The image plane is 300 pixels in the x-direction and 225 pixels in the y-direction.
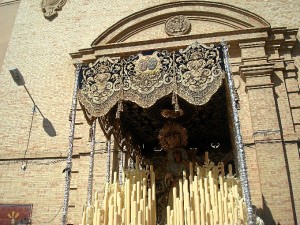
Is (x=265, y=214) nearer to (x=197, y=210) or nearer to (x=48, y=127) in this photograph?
(x=197, y=210)

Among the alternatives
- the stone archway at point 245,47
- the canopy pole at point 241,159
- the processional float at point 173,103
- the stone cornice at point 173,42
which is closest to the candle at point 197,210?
the processional float at point 173,103

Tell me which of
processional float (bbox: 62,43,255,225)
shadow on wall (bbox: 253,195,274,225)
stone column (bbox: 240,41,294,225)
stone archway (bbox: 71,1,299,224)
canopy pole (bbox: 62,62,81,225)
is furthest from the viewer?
stone archway (bbox: 71,1,299,224)

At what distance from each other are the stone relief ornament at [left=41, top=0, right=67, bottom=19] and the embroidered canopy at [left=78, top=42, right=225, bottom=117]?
4.33 meters

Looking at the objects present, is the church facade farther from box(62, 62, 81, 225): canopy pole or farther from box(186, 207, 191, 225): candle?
box(186, 207, 191, 225): candle

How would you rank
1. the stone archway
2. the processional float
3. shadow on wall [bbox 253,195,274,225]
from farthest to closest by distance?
the stone archway < shadow on wall [bbox 253,195,274,225] < the processional float

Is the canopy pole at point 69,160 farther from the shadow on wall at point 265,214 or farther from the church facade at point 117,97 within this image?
the shadow on wall at point 265,214

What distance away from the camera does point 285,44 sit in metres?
7.93

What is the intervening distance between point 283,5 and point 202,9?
1913 mm

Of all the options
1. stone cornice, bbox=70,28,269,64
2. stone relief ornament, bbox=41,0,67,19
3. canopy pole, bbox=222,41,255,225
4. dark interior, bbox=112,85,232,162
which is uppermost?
stone relief ornament, bbox=41,0,67,19

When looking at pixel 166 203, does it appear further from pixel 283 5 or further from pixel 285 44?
pixel 283 5

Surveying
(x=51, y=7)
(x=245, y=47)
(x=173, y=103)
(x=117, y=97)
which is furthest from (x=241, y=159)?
(x=51, y=7)

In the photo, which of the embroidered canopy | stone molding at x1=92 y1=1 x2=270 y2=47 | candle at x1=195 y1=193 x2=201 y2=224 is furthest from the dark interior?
stone molding at x1=92 y1=1 x2=270 y2=47

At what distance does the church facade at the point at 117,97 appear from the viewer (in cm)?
686

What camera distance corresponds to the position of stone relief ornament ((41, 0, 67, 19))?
32.7 ft
